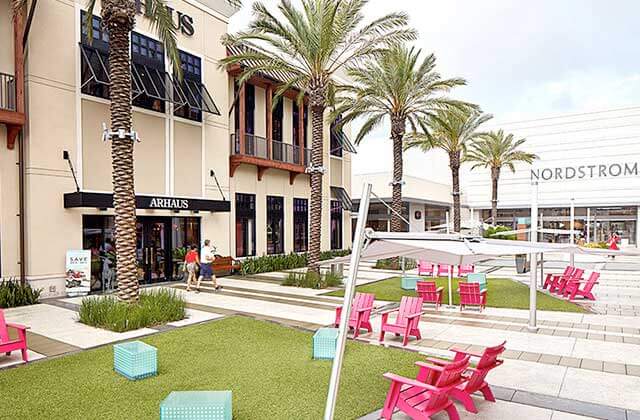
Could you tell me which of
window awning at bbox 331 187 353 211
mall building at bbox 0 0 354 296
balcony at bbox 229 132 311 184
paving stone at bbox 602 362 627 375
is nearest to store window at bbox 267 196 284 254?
mall building at bbox 0 0 354 296

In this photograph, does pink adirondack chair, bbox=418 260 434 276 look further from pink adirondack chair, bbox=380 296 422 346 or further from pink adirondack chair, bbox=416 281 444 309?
pink adirondack chair, bbox=380 296 422 346

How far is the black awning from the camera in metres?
15.2

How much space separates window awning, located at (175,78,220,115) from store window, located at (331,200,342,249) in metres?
12.0

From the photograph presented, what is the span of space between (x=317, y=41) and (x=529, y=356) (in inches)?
519

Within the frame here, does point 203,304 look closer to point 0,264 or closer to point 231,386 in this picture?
point 0,264

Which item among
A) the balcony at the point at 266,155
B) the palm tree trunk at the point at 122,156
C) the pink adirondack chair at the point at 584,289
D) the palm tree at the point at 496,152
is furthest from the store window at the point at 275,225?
the palm tree at the point at 496,152

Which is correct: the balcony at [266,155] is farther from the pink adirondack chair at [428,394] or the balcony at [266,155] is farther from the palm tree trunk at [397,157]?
the pink adirondack chair at [428,394]

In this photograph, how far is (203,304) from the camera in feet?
46.3

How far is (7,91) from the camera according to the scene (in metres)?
14.1

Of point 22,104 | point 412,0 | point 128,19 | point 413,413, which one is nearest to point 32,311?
point 22,104

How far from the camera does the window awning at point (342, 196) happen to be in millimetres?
30953

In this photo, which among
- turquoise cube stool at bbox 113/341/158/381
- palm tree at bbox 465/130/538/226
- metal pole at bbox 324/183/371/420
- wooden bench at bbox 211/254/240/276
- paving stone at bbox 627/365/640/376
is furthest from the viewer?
palm tree at bbox 465/130/538/226

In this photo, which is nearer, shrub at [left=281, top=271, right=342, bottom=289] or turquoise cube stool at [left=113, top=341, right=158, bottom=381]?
turquoise cube stool at [left=113, top=341, right=158, bottom=381]

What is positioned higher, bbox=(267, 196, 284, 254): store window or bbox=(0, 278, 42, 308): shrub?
bbox=(267, 196, 284, 254): store window
